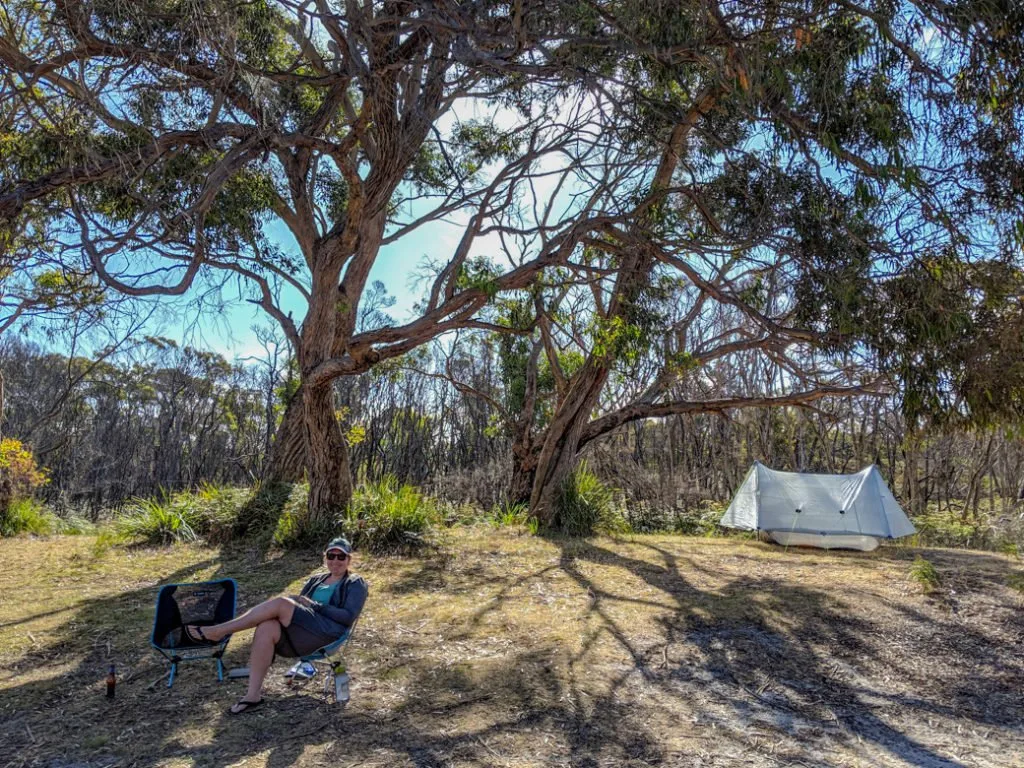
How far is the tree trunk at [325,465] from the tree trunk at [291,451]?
1.71 metres

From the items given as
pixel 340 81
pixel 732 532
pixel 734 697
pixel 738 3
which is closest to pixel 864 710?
pixel 734 697

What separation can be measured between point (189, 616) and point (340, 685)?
42.1 inches

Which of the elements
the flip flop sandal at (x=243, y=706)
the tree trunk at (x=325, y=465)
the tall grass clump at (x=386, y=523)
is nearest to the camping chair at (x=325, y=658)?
the flip flop sandal at (x=243, y=706)

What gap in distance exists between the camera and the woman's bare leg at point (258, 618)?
390 cm

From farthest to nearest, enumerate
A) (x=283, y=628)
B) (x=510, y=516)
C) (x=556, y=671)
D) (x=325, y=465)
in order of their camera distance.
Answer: (x=510, y=516), (x=325, y=465), (x=556, y=671), (x=283, y=628)

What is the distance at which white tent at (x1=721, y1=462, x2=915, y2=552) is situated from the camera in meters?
9.84

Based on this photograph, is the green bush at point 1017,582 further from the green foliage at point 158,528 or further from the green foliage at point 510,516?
the green foliage at point 158,528

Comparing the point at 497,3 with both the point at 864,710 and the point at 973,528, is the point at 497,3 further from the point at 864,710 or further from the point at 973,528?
the point at 973,528

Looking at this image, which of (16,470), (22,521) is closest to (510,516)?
(22,521)

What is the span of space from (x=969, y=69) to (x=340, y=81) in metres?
4.88

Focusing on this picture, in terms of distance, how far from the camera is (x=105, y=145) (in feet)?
21.7

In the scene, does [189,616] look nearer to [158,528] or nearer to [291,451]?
[158,528]

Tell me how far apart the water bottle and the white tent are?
7.86 metres

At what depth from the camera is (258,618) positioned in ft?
12.8
